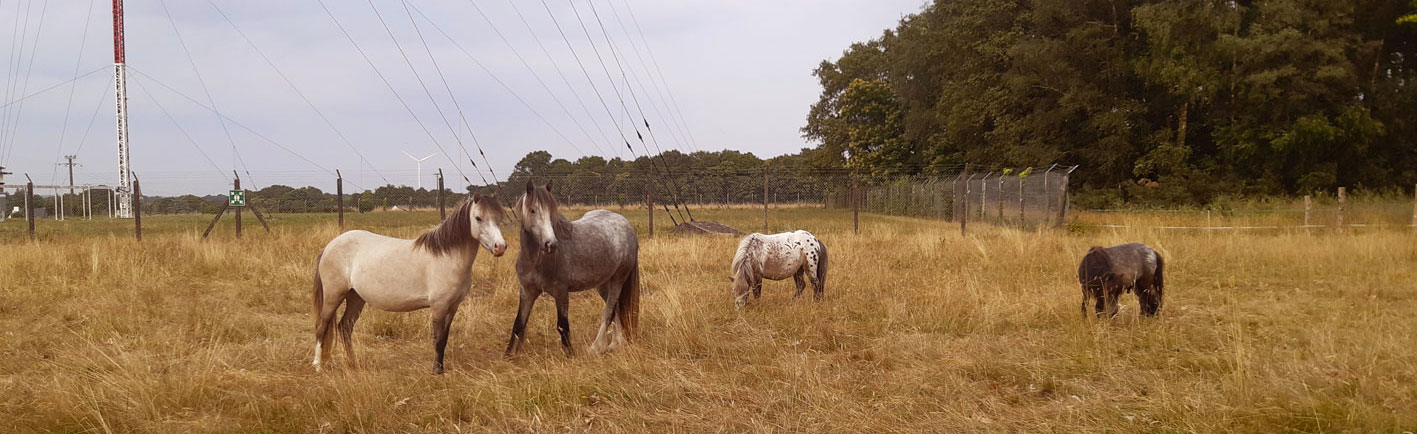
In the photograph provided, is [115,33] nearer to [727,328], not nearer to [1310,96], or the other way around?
[727,328]

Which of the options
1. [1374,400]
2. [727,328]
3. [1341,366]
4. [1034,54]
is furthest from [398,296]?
[1034,54]

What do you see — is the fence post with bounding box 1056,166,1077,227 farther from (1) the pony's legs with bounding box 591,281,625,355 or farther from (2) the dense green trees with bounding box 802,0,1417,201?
(1) the pony's legs with bounding box 591,281,625,355

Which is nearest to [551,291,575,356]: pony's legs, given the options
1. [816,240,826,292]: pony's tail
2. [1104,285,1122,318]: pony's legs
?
[816,240,826,292]: pony's tail

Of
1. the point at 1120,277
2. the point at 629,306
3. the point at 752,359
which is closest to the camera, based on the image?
the point at 752,359

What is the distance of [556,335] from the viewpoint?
6488 mm

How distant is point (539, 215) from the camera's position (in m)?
4.84

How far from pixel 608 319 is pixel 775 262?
272 cm

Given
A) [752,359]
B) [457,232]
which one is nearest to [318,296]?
[457,232]

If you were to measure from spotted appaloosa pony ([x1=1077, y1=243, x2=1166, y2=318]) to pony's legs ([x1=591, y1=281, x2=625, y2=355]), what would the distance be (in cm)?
436

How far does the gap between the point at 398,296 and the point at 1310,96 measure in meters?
29.3

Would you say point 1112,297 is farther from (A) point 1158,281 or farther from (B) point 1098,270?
(A) point 1158,281

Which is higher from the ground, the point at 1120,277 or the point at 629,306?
the point at 1120,277

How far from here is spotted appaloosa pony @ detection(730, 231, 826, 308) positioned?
7648 millimetres

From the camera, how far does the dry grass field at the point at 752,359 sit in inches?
155
